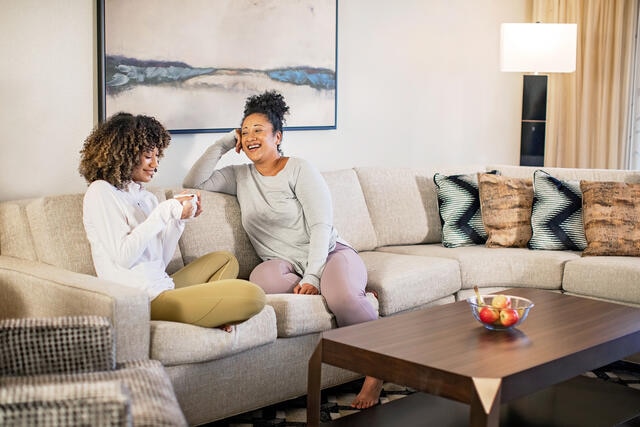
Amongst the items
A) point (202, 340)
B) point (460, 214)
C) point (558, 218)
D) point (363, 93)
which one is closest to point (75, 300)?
point (202, 340)

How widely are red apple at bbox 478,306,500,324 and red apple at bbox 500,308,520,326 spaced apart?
2 centimetres

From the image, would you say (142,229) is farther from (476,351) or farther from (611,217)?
(611,217)

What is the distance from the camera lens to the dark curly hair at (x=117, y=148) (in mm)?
3043

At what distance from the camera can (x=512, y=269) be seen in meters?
4.18

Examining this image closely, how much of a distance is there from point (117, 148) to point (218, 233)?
0.73 meters

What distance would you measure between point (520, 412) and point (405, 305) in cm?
84

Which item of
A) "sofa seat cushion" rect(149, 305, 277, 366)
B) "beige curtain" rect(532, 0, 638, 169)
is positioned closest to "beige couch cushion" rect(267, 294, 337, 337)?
"sofa seat cushion" rect(149, 305, 277, 366)

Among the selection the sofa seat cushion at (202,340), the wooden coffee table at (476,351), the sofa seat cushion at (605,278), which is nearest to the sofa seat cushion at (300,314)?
the sofa seat cushion at (202,340)

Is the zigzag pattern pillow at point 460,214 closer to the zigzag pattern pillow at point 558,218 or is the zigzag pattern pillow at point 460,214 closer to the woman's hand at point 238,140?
the zigzag pattern pillow at point 558,218

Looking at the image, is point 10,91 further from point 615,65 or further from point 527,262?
point 615,65

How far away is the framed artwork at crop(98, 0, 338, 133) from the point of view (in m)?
3.80

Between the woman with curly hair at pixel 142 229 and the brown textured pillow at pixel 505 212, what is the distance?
168 centimetres

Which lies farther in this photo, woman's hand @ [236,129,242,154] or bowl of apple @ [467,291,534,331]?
woman's hand @ [236,129,242,154]

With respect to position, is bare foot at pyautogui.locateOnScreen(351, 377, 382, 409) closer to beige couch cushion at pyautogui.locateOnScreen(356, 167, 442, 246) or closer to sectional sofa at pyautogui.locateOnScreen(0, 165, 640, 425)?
sectional sofa at pyautogui.locateOnScreen(0, 165, 640, 425)
